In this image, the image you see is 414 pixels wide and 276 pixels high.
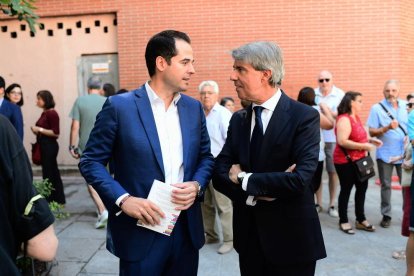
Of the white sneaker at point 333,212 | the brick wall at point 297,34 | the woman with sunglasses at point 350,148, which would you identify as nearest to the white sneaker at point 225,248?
the woman with sunglasses at point 350,148

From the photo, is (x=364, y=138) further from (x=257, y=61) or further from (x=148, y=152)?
(x=148, y=152)

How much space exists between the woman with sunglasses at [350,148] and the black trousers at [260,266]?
3.08m

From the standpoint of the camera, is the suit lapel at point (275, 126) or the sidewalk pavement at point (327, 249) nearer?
the suit lapel at point (275, 126)

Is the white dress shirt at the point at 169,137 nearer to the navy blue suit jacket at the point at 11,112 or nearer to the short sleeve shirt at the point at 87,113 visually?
the short sleeve shirt at the point at 87,113

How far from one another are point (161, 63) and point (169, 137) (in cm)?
43

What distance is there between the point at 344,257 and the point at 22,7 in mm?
4014

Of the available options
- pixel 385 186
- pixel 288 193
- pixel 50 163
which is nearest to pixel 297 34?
pixel 385 186

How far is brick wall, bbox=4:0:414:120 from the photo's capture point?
26.3ft

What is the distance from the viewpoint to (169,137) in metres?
2.36

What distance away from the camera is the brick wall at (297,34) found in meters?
8.02

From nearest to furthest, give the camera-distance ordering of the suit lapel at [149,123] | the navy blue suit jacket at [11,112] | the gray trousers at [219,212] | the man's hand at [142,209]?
the man's hand at [142,209] < the suit lapel at [149,123] < the gray trousers at [219,212] < the navy blue suit jacket at [11,112]

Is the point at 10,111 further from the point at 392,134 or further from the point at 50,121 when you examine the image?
the point at 392,134

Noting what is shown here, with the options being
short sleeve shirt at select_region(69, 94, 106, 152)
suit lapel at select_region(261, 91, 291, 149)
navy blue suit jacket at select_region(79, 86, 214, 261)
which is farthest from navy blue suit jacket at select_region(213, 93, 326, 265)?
short sleeve shirt at select_region(69, 94, 106, 152)

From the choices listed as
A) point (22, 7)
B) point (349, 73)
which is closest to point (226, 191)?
point (22, 7)
